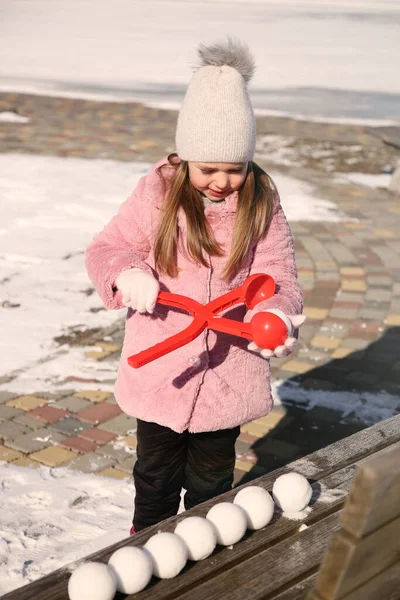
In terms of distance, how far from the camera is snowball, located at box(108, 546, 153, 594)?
Result: 61.8 inches

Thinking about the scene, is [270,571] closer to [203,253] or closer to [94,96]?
[203,253]

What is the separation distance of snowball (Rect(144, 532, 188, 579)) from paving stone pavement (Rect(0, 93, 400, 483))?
1857 mm

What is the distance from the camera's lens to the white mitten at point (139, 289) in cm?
217

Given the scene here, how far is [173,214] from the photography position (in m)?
2.48

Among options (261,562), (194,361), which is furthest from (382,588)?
(194,361)

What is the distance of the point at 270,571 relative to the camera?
167cm

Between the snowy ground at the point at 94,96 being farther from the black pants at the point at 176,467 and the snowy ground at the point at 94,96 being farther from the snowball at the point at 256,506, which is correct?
the snowball at the point at 256,506

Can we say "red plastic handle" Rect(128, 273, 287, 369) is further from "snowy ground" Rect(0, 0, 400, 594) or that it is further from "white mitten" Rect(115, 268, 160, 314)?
"snowy ground" Rect(0, 0, 400, 594)

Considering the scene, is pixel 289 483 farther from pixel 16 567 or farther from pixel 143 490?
pixel 16 567

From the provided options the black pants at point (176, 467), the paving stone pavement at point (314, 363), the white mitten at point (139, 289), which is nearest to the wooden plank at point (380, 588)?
the white mitten at point (139, 289)

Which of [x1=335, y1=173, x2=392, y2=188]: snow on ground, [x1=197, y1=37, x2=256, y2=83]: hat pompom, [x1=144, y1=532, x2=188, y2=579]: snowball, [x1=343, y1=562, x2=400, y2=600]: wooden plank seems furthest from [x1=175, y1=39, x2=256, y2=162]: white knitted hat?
[x1=335, y1=173, x2=392, y2=188]: snow on ground

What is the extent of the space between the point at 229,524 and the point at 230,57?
1.35 metres

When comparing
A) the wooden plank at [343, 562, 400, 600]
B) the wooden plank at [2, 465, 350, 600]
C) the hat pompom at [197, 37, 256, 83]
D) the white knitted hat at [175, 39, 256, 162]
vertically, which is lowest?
the wooden plank at [2, 465, 350, 600]

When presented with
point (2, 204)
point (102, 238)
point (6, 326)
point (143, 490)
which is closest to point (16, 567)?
point (143, 490)
